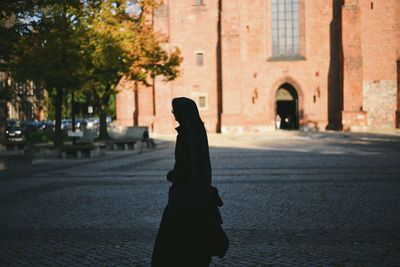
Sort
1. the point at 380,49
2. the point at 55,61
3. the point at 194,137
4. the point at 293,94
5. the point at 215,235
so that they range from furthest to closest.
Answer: the point at 293,94 → the point at 380,49 → the point at 55,61 → the point at 215,235 → the point at 194,137

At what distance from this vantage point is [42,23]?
1395 cm

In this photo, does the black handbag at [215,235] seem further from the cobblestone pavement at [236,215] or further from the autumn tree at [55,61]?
the autumn tree at [55,61]

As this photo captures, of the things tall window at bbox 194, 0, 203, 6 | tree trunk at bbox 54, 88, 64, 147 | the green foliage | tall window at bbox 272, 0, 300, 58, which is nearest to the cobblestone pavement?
the green foliage

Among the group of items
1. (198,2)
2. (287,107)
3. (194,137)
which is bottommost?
(194,137)

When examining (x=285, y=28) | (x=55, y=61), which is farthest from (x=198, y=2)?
(x=55, y=61)

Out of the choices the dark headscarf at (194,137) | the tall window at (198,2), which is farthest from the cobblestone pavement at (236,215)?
the tall window at (198,2)

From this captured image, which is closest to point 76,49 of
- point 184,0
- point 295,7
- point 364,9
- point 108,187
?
point 108,187

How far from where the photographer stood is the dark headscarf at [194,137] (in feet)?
12.7

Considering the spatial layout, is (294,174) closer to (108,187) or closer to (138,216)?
(108,187)

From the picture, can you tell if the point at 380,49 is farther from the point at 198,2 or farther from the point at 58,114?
the point at 58,114

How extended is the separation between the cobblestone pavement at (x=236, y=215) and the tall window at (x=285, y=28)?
25916 mm

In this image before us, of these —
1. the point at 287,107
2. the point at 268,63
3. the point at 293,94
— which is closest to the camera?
the point at 268,63

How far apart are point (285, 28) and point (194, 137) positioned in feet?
124

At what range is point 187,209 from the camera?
3936 millimetres
